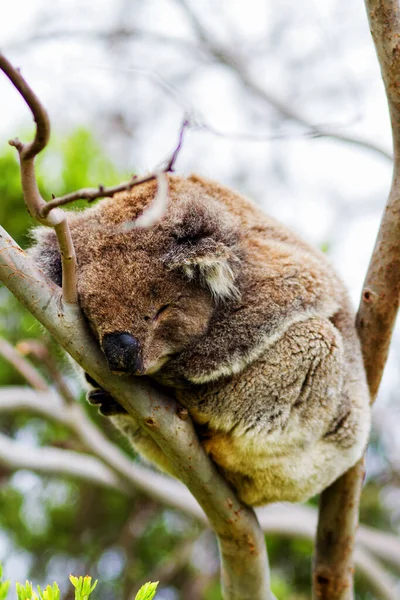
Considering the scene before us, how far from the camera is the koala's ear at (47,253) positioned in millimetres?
2955

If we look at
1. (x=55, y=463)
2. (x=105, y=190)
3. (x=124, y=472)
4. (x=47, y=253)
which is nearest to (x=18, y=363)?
(x=55, y=463)

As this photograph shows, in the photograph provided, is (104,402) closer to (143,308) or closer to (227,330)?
(143,308)

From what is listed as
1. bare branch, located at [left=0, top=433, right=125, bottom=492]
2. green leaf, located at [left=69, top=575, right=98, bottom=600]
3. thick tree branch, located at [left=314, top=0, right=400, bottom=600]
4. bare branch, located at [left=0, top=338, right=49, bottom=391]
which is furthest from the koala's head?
bare branch, located at [left=0, top=433, right=125, bottom=492]

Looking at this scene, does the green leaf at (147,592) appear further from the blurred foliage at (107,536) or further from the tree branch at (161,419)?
the blurred foliage at (107,536)

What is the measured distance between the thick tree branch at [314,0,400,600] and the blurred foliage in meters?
3.71

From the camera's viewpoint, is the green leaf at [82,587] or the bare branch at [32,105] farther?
the green leaf at [82,587]

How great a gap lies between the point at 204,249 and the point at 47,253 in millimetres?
748

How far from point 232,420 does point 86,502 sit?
18.9 ft

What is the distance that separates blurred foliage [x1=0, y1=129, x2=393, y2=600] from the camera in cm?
752

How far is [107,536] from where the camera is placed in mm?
8352

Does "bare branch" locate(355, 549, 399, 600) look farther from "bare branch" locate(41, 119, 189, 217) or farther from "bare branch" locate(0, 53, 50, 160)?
"bare branch" locate(0, 53, 50, 160)

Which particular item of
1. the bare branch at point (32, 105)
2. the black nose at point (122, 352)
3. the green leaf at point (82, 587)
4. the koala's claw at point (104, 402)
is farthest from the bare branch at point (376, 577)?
the bare branch at point (32, 105)

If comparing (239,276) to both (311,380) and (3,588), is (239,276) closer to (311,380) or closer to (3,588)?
(311,380)

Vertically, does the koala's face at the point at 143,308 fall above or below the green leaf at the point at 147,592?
above
